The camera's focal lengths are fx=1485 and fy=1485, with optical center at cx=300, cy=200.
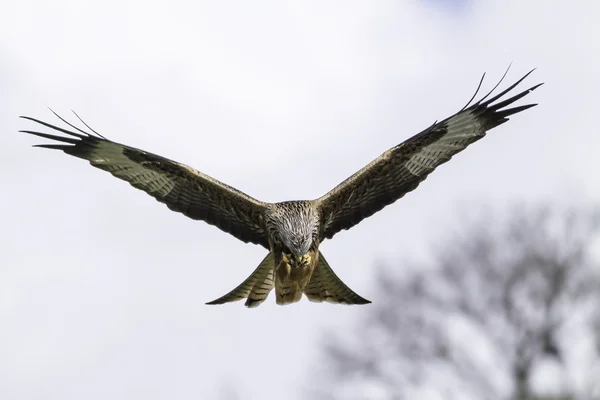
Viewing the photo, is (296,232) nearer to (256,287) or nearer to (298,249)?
(298,249)

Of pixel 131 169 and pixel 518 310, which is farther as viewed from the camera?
pixel 518 310

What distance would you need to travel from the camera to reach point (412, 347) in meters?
29.7

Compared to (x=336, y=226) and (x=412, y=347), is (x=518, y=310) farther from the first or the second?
(x=336, y=226)

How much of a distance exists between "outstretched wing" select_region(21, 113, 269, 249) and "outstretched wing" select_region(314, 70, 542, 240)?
2.21 ft

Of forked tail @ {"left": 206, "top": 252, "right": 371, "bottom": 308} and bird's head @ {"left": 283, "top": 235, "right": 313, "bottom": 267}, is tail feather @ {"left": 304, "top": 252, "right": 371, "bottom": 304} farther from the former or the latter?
bird's head @ {"left": 283, "top": 235, "right": 313, "bottom": 267}

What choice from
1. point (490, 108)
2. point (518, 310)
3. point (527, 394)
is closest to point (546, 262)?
point (518, 310)

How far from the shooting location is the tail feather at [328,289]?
1210 centimetres

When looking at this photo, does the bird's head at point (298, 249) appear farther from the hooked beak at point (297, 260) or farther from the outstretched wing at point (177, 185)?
the outstretched wing at point (177, 185)

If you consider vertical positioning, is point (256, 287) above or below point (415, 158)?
below

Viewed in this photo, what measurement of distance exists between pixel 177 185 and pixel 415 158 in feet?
6.50

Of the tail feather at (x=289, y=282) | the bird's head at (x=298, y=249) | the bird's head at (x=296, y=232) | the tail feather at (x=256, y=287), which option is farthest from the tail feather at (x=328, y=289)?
the bird's head at (x=298, y=249)

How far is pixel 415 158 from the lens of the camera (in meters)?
12.3

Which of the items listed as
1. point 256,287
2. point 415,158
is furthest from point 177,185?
point 415,158

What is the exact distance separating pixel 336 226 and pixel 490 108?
5.27 ft
